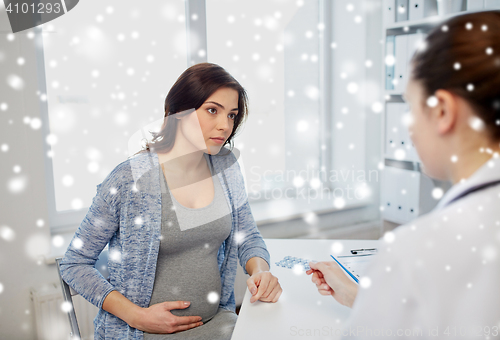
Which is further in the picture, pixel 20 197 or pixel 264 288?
pixel 20 197

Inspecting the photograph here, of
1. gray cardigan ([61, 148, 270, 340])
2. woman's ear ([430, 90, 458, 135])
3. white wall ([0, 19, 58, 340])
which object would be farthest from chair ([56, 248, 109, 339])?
woman's ear ([430, 90, 458, 135])

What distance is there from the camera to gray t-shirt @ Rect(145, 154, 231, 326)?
44.0 inches

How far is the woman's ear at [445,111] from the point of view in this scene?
462 millimetres

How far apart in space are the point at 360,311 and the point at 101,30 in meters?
1.82

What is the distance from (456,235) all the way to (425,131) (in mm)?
152

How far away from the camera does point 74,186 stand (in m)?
1.85

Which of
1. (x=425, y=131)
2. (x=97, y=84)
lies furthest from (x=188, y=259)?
(x=97, y=84)

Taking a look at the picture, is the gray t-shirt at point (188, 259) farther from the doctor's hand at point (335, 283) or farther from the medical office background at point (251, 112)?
the medical office background at point (251, 112)

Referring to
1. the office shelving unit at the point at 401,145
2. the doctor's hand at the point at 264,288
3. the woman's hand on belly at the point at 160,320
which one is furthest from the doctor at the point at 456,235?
the office shelving unit at the point at 401,145

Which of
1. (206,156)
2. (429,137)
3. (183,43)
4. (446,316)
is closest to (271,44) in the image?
(183,43)

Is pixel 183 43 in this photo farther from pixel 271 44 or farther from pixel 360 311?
pixel 360 311

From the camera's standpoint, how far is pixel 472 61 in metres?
0.44

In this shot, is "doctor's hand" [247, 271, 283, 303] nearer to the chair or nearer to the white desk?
the white desk

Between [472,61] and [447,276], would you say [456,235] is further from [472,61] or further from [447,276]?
[472,61]
